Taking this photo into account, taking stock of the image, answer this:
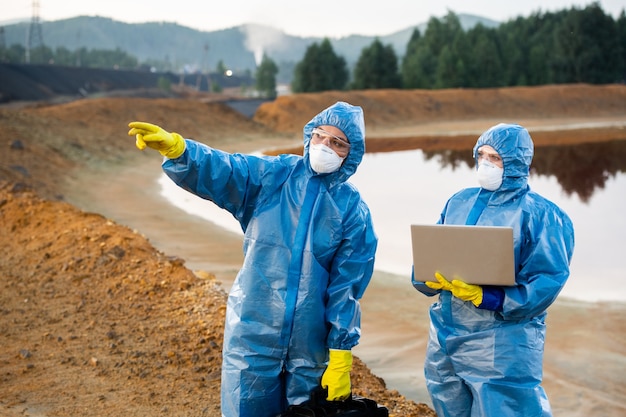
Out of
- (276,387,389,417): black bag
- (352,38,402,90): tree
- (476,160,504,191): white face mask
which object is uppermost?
(352,38,402,90): tree

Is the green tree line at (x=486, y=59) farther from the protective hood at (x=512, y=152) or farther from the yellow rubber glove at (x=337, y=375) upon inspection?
the yellow rubber glove at (x=337, y=375)

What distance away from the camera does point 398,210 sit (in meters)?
15.2

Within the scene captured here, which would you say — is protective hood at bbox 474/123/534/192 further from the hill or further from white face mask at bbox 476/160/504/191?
the hill

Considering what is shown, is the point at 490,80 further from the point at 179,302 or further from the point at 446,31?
the point at 179,302

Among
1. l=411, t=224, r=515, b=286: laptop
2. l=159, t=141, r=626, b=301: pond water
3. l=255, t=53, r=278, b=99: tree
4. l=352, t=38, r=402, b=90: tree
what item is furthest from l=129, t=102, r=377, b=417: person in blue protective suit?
l=255, t=53, r=278, b=99: tree

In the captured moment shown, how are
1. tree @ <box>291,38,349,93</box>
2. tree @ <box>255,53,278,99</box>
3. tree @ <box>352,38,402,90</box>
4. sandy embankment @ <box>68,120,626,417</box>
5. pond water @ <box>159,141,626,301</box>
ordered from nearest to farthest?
1. sandy embankment @ <box>68,120,626,417</box>
2. pond water @ <box>159,141,626,301</box>
3. tree @ <box>291,38,349,93</box>
4. tree @ <box>352,38,402,90</box>
5. tree @ <box>255,53,278,99</box>

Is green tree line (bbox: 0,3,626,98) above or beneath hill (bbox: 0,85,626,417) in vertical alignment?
above

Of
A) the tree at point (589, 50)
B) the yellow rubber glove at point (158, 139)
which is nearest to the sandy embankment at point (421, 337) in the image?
the yellow rubber glove at point (158, 139)

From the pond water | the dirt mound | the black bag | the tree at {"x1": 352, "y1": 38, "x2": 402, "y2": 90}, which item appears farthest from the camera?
the tree at {"x1": 352, "y1": 38, "x2": 402, "y2": 90}

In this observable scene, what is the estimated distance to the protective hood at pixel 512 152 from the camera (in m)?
3.68

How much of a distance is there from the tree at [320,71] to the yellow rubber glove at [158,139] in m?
49.6

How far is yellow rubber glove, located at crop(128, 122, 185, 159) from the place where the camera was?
10.9 ft

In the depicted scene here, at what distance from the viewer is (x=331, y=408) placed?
348 cm

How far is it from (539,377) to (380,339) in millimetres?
4060
